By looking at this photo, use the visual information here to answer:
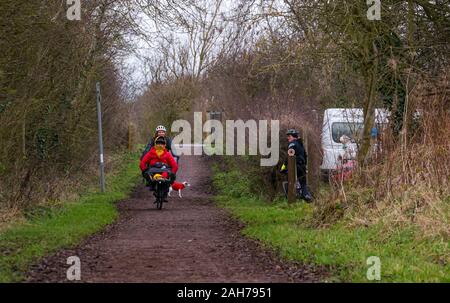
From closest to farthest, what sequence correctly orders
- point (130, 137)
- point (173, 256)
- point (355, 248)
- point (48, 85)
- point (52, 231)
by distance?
1. point (355, 248)
2. point (173, 256)
3. point (52, 231)
4. point (48, 85)
5. point (130, 137)

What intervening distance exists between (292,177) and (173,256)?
7.37m

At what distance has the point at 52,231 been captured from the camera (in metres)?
14.2

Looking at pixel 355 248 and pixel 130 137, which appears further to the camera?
pixel 130 137

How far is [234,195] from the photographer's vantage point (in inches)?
990

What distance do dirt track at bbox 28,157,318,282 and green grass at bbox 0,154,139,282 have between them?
0.24 m

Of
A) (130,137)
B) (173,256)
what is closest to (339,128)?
(173,256)

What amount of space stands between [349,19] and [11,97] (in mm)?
6084

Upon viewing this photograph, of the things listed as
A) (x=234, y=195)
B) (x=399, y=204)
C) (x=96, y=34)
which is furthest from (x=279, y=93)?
(x=399, y=204)

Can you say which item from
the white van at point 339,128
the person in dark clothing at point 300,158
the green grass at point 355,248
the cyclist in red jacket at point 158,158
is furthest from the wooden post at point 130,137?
the green grass at point 355,248

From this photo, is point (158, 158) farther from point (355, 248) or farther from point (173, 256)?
point (355, 248)

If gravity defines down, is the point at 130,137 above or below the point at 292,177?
above

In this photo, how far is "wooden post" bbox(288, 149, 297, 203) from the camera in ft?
58.8
